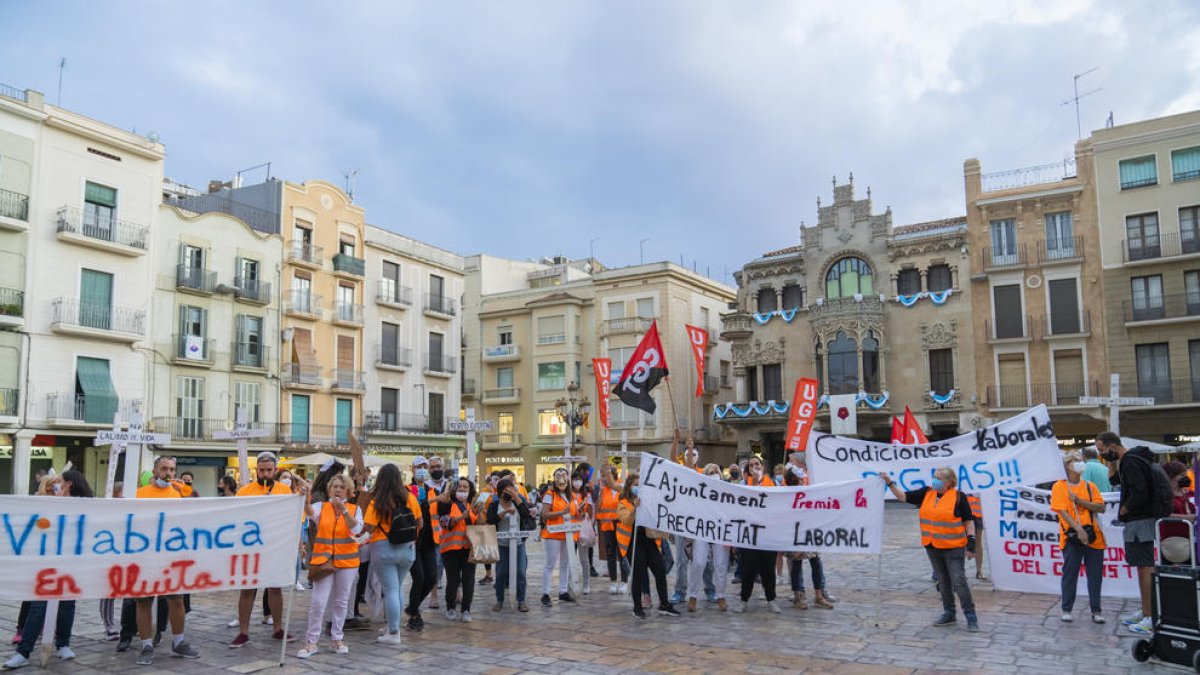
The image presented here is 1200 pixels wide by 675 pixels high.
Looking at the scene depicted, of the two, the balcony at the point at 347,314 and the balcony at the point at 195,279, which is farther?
the balcony at the point at 347,314

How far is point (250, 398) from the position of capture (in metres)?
37.6

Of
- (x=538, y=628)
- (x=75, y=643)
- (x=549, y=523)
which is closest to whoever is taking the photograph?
(x=75, y=643)

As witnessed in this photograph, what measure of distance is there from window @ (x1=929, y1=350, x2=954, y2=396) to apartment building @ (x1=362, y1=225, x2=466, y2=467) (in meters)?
22.9

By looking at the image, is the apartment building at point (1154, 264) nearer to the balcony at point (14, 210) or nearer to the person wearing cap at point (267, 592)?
the person wearing cap at point (267, 592)

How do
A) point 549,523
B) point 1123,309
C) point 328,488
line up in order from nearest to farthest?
1. point 328,488
2. point 549,523
3. point 1123,309

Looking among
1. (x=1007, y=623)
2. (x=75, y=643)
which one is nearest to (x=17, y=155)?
(x=75, y=643)

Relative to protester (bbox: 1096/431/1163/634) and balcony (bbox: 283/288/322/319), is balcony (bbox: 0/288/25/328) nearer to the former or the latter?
balcony (bbox: 283/288/322/319)

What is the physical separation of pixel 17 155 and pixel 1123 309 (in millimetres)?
41703

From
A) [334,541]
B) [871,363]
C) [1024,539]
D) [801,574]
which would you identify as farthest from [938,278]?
[334,541]

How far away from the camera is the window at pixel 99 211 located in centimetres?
3250

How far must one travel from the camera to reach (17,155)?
99.9ft

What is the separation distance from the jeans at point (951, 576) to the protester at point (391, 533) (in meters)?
5.60

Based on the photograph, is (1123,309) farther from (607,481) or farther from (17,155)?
(17,155)

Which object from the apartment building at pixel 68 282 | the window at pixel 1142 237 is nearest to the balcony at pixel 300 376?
the apartment building at pixel 68 282
